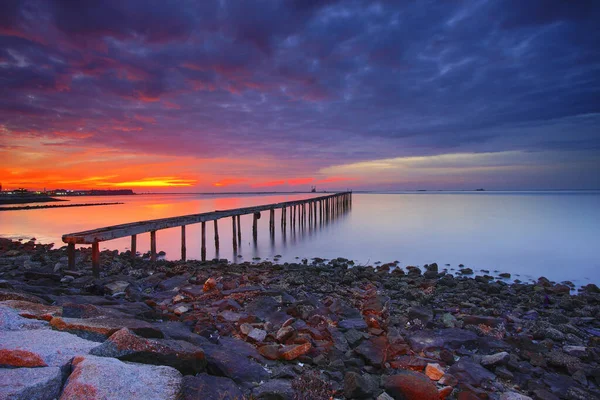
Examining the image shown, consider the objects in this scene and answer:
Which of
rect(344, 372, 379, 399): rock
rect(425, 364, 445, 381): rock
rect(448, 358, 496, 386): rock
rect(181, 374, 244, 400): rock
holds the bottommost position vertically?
rect(448, 358, 496, 386): rock

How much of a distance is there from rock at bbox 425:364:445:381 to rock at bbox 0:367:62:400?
3.52 m

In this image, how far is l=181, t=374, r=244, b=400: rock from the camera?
263 centimetres

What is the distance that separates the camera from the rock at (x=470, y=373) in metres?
3.85

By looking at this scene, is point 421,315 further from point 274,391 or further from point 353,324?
point 274,391

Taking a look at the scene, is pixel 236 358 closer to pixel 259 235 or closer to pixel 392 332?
pixel 392 332

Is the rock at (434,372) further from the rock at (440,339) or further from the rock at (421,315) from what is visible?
the rock at (421,315)

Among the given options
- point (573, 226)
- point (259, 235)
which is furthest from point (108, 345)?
point (573, 226)

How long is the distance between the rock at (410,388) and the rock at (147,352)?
188 cm

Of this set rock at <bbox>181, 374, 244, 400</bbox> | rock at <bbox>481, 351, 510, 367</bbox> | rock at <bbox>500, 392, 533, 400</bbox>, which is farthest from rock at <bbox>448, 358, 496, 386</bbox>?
rock at <bbox>181, 374, 244, 400</bbox>

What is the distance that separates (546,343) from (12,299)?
7064 millimetres

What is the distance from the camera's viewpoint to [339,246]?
19.3 m

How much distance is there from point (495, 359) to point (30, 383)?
4613 mm

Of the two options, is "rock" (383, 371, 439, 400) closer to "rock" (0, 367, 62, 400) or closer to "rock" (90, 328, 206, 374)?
"rock" (90, 328, 206, 374)

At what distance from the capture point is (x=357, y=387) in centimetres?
328
